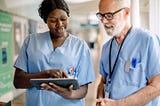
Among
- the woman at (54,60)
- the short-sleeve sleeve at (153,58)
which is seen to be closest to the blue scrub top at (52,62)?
the woman at (54,60)

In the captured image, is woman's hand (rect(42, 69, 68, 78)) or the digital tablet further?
woman's hand (rect(42, 69, 68, 78))

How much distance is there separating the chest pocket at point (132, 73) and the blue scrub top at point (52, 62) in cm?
30

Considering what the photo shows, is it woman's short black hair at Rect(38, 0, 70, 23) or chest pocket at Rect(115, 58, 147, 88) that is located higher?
woman's short black hair at Rect(38, 0, 70, 23)

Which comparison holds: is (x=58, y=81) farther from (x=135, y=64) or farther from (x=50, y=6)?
(x=50, y=6)

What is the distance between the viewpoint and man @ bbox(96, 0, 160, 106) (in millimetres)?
1322

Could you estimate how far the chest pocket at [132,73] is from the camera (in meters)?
1.39

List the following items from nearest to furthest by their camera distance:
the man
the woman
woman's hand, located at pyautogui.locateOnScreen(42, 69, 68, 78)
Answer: the man < woman's hand, located at pyautogui.locateOnScreen(42, 69, 68, 78) < the woman

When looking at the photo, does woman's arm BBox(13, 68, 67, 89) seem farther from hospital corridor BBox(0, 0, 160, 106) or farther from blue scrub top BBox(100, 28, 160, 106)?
blue scrub top BBox(100, 28, 160, 106)

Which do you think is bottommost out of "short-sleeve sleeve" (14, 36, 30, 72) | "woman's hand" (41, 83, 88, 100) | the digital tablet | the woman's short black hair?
"woman's hand" (41, 83, 88, 100)

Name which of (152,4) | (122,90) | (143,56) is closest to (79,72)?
(122,90)

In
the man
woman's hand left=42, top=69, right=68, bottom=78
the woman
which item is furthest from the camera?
the woman

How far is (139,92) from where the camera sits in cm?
132

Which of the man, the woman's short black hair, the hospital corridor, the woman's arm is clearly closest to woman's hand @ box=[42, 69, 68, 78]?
the woman's arm

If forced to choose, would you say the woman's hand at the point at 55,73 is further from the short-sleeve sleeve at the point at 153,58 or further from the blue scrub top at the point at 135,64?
the short-sleeve sleeve at the point at 153,58
